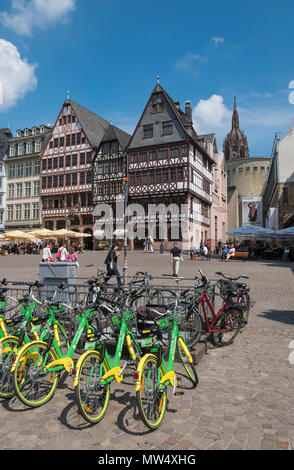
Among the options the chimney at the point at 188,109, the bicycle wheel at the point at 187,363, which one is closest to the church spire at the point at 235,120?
the chimney at the point at 188,109

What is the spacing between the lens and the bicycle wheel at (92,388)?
3.40m

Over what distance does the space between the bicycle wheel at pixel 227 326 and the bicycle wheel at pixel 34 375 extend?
119 inches

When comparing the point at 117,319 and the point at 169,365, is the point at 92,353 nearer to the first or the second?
the point at 117,319

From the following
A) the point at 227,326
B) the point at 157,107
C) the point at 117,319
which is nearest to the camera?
the point at 117,319

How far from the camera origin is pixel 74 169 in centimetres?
4512

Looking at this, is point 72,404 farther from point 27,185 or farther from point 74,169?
point 27,185

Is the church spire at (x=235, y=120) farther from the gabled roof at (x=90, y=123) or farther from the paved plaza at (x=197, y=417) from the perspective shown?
the paved plaza at (x=197, y=417)

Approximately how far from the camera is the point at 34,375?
3.87 m

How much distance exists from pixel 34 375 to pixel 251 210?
75.2 metres

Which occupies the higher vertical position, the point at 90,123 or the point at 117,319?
the point at 90,123

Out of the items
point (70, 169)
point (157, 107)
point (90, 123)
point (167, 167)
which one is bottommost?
point (167, 167)

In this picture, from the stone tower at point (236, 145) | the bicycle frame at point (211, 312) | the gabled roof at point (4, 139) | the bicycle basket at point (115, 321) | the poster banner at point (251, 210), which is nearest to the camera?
the bicycle basket at point (115, 321)

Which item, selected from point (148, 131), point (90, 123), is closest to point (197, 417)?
point (148, 131)

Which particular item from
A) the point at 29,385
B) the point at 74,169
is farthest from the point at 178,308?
the point at 74,169
